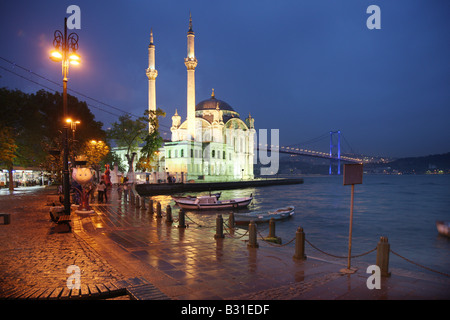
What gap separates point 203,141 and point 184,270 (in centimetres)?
6273

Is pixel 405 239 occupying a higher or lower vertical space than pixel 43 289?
lower

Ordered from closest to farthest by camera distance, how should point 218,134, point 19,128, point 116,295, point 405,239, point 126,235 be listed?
point 116,295 → point 126,235 → point 405,239 → point 19,128 → point 218,134

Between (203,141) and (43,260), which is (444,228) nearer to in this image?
(43,260)

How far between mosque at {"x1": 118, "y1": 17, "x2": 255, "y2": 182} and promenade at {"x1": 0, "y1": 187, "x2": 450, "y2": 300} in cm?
3747

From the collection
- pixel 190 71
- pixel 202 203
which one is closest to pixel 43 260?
pixel 202 203

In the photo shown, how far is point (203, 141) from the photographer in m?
68.2

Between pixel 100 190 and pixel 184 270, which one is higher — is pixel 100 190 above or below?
above

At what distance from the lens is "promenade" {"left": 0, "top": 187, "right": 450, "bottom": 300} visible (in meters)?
4.77

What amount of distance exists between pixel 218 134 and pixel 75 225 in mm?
60335

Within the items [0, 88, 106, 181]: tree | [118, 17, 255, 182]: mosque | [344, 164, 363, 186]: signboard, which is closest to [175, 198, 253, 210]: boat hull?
[0, 88, 106, 181]: tree

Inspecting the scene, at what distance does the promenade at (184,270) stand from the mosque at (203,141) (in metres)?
37.5
